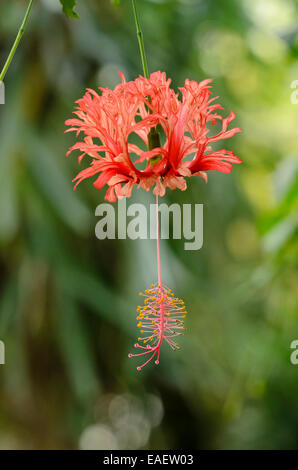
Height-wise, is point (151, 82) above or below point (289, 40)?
below

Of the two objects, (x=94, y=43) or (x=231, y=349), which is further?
(x=231, y=349)

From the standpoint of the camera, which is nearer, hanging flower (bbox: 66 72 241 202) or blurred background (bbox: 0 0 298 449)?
hanging flower (bbox: 66 72 241 202)

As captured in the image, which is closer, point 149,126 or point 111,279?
point 149,126

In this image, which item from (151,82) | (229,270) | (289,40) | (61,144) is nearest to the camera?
(151,82)

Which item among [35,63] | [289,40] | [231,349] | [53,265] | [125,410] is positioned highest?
[35,63]

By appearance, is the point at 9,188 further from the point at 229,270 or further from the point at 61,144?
the point at 229,270

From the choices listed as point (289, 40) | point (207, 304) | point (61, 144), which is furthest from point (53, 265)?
point (289, 40)

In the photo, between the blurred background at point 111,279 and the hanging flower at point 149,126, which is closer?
the hanging flower at point 149,126

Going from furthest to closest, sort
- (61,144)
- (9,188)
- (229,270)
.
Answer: (229,270) → (61,144) → (9,188)
